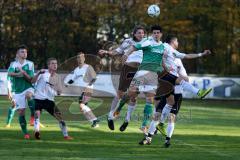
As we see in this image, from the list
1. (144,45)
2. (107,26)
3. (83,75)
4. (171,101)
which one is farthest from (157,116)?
(107,26)

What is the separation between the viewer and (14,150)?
12.6m

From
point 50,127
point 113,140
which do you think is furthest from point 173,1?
point 113,140

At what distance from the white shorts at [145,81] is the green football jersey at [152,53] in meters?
0.43

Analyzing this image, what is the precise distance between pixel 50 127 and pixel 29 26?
2713 centimetres

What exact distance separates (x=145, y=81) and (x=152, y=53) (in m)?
1.28

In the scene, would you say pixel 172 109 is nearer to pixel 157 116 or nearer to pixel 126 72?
pixel 157 116

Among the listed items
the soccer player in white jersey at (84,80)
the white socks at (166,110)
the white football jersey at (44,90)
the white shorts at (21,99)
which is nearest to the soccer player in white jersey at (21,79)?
the white shorts at (21,99)

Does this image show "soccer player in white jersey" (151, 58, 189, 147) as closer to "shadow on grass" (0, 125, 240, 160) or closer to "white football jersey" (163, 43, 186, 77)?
"shadow on grass" (0, 125, 240, 160)

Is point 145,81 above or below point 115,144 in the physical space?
above

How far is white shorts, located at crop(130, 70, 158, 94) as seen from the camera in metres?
15.0

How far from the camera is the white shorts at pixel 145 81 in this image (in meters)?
15.0

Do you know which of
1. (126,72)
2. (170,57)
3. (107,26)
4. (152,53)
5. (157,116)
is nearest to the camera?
(152,53)

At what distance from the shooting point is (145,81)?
1526cm

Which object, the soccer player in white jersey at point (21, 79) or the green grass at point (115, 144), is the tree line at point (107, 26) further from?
the soccer player in white jersey at point (21, 79)
